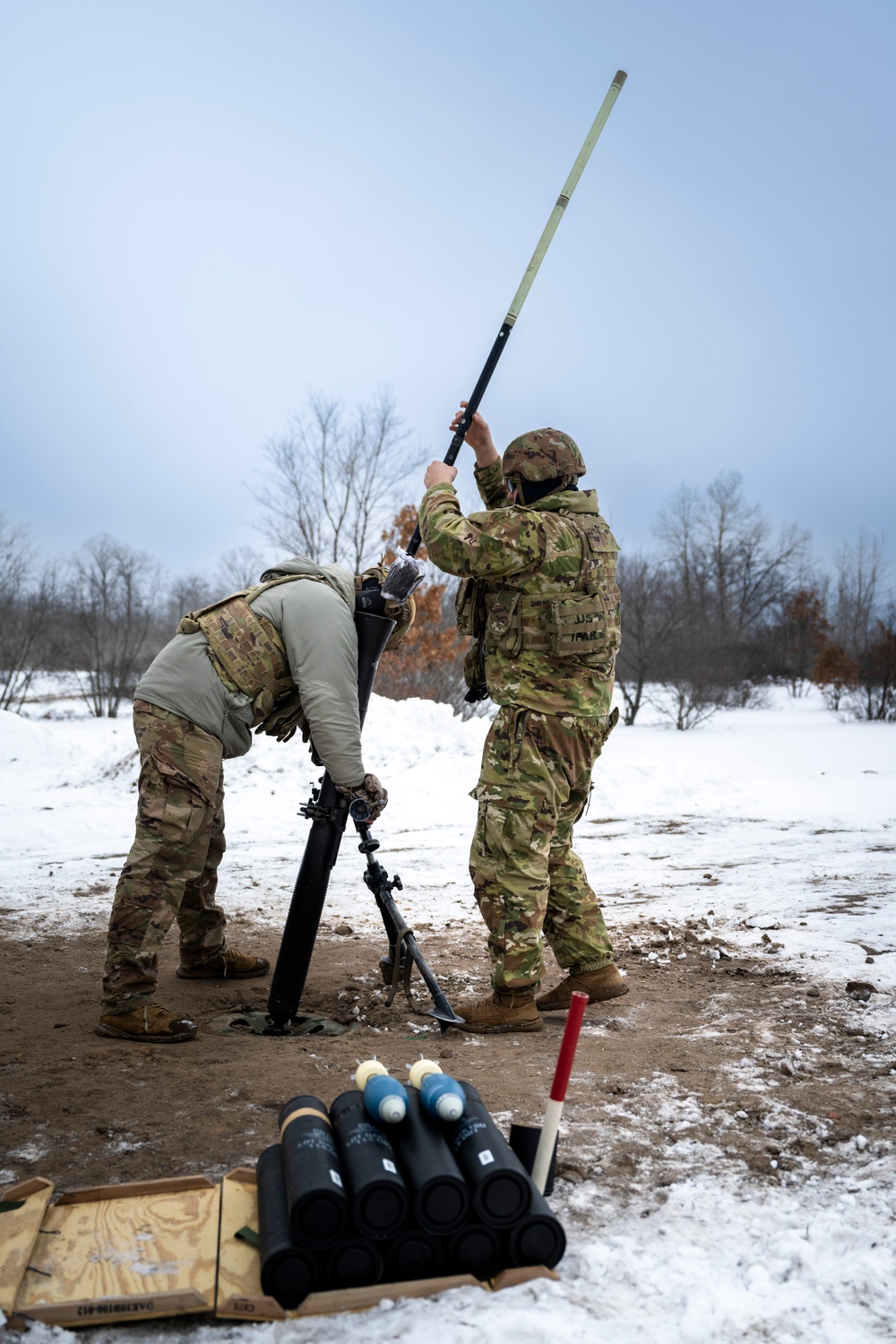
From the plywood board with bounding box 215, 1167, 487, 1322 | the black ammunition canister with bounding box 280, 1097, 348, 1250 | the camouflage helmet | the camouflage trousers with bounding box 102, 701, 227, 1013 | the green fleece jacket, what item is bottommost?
the plywood board with bounding box 215, 1167, 487, 1322

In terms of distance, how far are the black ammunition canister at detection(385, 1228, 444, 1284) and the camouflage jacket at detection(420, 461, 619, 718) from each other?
2.34m

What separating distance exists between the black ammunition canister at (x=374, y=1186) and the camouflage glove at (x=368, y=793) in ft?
5.98

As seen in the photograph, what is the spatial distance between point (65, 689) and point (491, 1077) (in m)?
33.6

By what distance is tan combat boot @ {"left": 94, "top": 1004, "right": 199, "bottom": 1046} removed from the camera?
3877 mm

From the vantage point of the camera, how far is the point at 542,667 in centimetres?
418

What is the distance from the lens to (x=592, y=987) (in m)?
4.40

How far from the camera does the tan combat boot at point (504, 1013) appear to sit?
4.05 meters

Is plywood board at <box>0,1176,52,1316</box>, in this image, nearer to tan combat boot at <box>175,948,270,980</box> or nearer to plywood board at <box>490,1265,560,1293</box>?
plywood board at <box>490,1265,560,1293</box>

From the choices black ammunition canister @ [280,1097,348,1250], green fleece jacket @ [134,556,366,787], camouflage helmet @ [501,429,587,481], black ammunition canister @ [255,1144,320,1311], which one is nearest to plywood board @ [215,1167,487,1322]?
black ammunition canister @ [255,1144,320,1311]

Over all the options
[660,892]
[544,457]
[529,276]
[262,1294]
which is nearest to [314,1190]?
[262,1294]

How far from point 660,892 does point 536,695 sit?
11.2ft

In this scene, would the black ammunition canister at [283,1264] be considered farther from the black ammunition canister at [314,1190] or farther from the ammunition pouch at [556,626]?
the ammunition pouch at [556,626]

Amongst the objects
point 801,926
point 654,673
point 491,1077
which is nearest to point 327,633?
point 491,1077

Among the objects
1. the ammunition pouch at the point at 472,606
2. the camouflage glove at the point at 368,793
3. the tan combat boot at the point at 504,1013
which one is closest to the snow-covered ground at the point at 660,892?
the tan combat boot at the point at 504,1013
